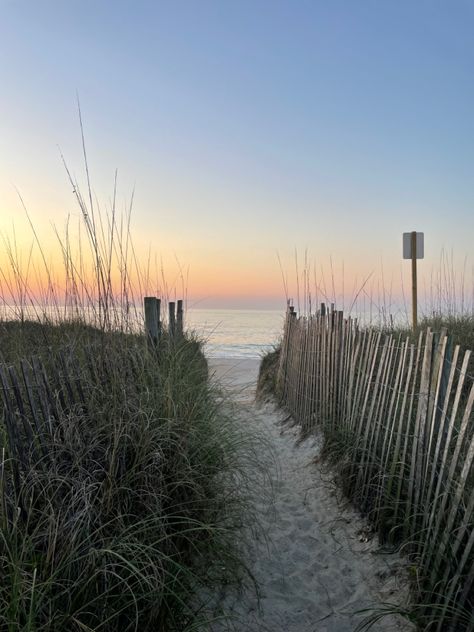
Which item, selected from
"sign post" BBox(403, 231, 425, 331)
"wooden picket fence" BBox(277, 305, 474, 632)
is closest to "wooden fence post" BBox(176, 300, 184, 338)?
"wooden picket fence" BBox(277, 305, 474, 632)

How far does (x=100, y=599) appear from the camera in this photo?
1896 millimetres

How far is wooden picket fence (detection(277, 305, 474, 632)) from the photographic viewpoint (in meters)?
2.23

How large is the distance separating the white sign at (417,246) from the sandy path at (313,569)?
4.35 m

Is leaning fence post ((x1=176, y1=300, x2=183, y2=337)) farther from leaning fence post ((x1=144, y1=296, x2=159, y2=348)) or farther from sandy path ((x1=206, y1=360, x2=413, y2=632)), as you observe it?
sandy path ((x1=206, y1=360, x2=413, y2=632))

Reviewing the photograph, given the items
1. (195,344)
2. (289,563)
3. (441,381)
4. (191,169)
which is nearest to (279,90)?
(191,169)

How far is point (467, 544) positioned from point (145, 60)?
674 cm

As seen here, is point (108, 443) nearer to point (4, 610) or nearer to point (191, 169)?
point (4, 610)

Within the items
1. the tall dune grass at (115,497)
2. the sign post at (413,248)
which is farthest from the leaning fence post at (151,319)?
the sign post at (413,248)

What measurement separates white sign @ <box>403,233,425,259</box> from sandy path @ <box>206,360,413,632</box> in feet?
14.3

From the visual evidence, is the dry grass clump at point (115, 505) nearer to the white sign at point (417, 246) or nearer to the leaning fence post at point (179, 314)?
the leaning fence post at point (179, 314)

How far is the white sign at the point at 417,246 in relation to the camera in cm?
735

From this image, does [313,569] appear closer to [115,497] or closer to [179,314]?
[115,497]

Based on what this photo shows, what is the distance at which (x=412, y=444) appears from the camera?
9.77 feet

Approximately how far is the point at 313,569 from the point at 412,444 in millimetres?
1066
